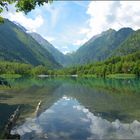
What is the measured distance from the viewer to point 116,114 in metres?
54.0

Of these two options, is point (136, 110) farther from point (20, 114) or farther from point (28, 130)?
point (28, 130)

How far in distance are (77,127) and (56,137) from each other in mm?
7146

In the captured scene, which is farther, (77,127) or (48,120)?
(48,120)

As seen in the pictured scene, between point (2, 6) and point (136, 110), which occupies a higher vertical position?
point (2, 6)

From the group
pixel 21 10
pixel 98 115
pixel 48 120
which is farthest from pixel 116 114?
pixel 21 10

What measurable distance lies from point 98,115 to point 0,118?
16.3 m

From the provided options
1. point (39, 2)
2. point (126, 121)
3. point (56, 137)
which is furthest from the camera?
point (126, 121)

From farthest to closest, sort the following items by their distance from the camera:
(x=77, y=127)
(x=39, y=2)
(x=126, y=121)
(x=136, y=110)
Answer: (x=136, y=110)
(x=126, y=121)
(x=77, y=127)
(x=39, y=2)

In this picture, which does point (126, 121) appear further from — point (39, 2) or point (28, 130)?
point (39, 2)

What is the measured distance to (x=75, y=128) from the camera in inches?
1634

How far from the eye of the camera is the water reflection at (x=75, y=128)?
36219 millimetres

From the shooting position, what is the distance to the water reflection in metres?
36.2

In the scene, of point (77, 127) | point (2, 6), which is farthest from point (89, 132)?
point (2, 6)

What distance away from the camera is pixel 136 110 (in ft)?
191
